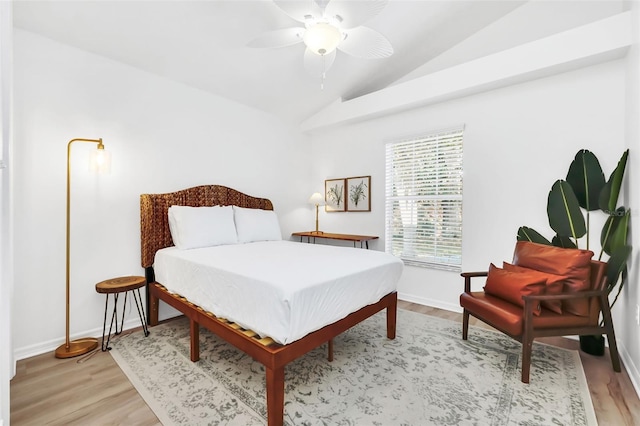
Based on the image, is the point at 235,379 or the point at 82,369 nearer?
the point at 235,379

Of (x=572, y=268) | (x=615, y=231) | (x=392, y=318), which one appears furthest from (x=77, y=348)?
(x=615, y=231)

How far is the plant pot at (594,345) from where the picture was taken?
2361 mm

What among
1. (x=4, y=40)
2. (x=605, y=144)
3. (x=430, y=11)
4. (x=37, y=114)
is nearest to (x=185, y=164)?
(x=37, y=114)

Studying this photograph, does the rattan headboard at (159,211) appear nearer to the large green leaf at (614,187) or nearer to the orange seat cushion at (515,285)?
the orange seat cushion at (515,285)

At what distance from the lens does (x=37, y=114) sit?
244 centimetres

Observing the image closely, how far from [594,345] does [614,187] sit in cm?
131

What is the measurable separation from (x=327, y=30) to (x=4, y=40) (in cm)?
171

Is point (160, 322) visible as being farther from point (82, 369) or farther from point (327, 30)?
point (327, 30)

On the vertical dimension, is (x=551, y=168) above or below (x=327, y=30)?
below

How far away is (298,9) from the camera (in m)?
1.95

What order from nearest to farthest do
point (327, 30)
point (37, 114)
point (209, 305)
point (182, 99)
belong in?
1. point (327, 30)
2. point (209, 305)
3. point (37, 114)
4. point (182, 99)

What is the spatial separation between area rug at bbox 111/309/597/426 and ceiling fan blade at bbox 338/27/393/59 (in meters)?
2.47

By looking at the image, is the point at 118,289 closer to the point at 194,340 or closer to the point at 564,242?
the point at 194,340

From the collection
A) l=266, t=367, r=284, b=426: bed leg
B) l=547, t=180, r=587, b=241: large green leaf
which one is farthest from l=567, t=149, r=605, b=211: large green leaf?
l=266, t=367, r=284, b=426: bed leg
